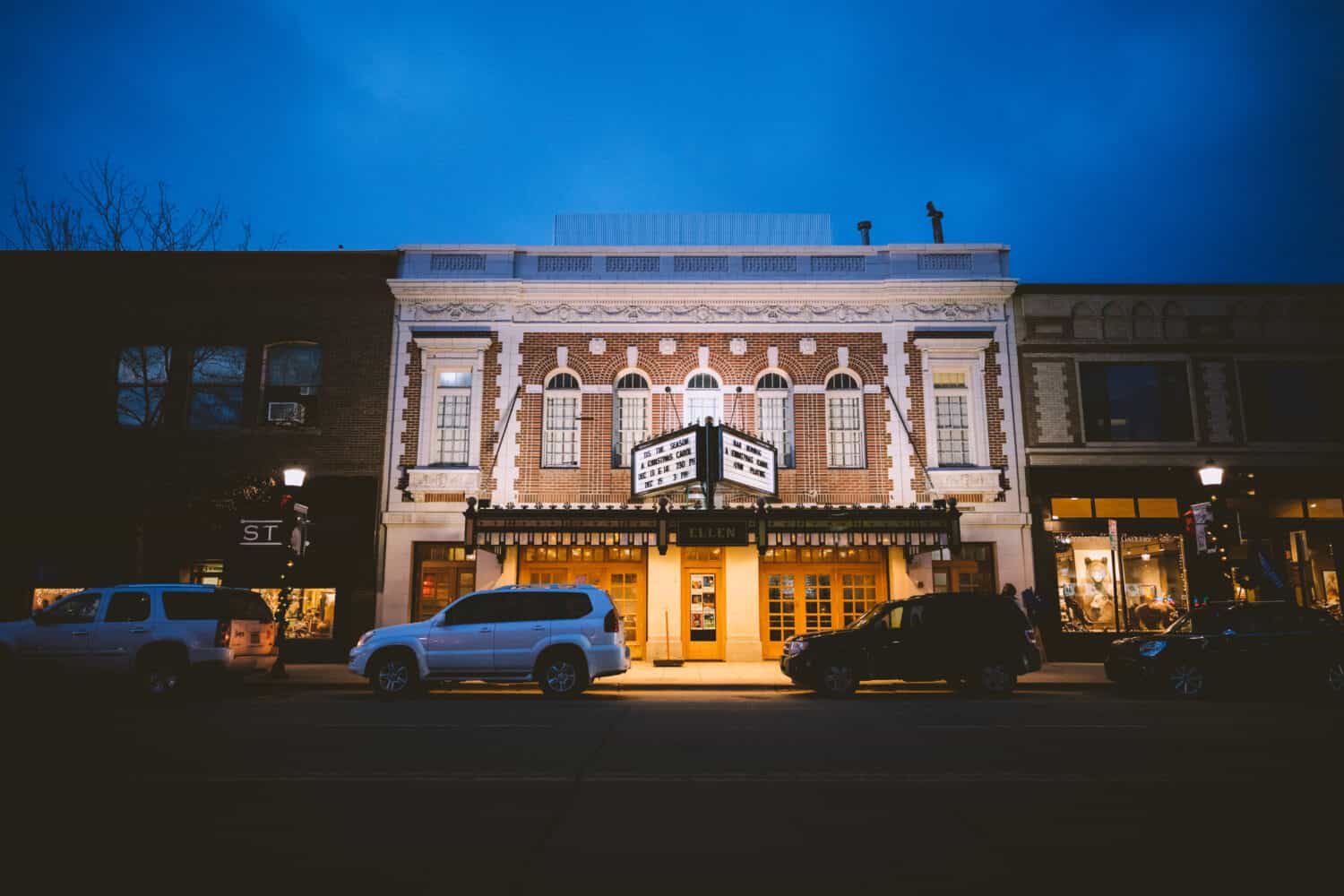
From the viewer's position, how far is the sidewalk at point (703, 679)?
14602 millimetres

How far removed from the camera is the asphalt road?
4.29m

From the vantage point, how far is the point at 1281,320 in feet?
65.0

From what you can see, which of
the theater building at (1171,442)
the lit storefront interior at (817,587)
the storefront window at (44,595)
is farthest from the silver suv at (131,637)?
the theater building at (1171,442)

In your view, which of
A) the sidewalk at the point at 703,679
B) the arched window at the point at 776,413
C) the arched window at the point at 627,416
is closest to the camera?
the sidewalk at the point at 703,679

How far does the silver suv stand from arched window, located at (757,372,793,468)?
39.8 feet

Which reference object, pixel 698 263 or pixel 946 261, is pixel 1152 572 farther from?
pixel 698 263

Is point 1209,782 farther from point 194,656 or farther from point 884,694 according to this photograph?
point 194,656

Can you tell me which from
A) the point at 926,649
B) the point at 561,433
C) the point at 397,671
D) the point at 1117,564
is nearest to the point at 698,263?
the point at 561,433

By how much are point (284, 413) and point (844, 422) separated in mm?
14014

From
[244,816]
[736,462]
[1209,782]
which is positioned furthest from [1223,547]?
[244,816]

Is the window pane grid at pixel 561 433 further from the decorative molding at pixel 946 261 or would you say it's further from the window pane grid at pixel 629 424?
the decorative molding at pixel 946 261

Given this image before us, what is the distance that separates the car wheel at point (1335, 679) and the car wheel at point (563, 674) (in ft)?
40.8

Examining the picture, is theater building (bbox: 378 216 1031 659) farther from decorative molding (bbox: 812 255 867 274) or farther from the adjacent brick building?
the adjacent brick building

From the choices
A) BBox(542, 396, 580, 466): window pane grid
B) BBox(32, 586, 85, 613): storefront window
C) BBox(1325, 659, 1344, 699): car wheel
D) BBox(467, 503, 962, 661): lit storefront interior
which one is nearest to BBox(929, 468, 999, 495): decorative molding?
BBox(467, 503, 962, 661): lit storefront interior
